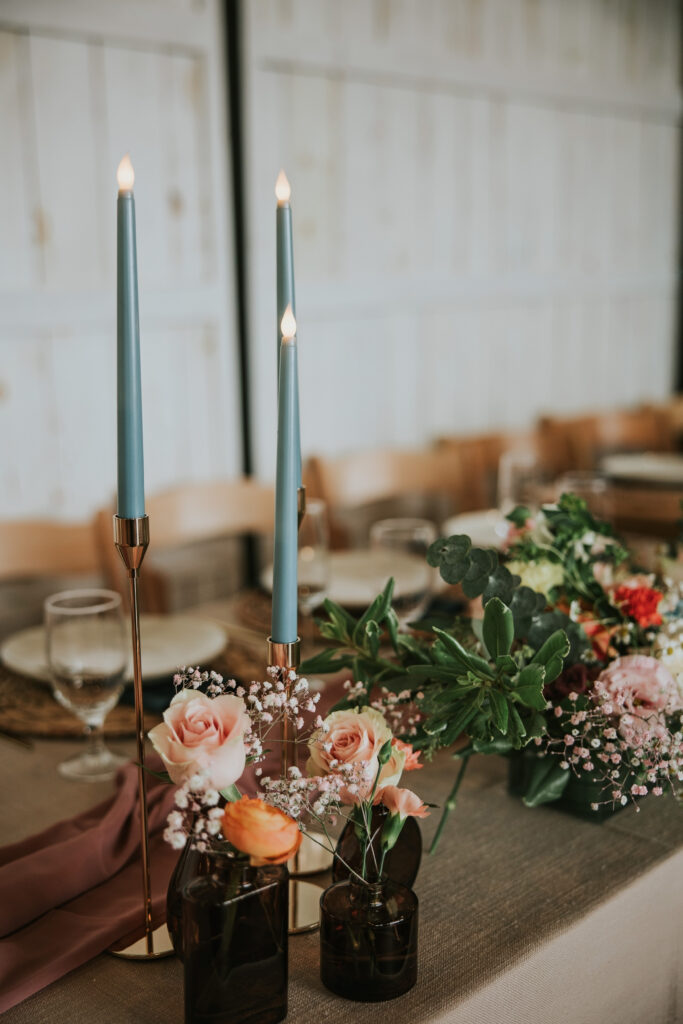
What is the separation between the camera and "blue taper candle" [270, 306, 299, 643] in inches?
25.8

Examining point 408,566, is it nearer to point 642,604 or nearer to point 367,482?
point 642,604

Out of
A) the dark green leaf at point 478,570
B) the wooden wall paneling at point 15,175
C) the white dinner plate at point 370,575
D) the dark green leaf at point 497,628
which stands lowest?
the white dinner plate at point 370,575

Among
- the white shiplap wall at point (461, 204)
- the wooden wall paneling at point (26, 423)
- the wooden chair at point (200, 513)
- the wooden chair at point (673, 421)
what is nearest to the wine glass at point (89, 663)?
the wooden chair at point (200, 513)

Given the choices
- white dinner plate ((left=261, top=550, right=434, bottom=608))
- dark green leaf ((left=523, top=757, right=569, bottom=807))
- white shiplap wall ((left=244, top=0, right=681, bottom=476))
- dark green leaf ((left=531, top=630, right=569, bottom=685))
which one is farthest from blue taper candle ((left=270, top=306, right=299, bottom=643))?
white shiplap wall ((left=244, top=0, right=681, bottom=476))

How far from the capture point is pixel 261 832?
60cm

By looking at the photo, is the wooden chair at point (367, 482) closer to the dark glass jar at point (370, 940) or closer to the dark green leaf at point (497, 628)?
the dark green leaf at point (497, 628)

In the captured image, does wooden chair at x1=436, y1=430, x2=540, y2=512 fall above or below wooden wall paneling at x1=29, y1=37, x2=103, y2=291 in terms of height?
below

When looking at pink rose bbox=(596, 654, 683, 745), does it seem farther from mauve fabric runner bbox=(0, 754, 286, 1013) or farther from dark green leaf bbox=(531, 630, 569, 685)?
mauve fabric runner bbox=(0, 754, 286, 1013)

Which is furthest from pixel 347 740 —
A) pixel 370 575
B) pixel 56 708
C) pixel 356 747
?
pixel 370 575

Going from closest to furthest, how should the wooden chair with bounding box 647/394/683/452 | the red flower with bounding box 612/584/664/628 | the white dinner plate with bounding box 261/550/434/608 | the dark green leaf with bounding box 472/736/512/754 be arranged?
the dark green leaf with bounding box 472/736/512/754, the red flower with bounding box 612/584/664/628, the white dinner plate with bounding box 261/550/434/608, the wooden chair with bounding box 647/394/683/452

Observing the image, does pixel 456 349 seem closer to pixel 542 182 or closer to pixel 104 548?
pixel 542 182

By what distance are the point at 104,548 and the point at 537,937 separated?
1.43 m

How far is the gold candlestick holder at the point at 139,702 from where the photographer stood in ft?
2.40

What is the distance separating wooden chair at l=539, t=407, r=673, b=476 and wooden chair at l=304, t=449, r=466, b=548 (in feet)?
2.62
